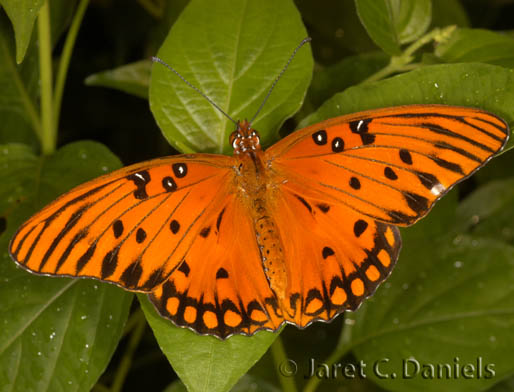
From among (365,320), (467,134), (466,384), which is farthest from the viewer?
(365,320)

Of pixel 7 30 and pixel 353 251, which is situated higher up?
pixel 7 30

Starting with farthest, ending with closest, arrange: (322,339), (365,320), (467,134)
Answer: (322,339) → (365,320) → (467,134)

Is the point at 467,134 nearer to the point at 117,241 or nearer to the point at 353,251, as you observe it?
the point at 353,251

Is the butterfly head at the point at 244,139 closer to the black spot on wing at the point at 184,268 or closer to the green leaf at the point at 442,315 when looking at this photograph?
the black spot on wing at the point at 184,268

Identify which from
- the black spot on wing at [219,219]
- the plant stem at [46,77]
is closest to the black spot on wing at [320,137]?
the black spot on wing at [219,219]

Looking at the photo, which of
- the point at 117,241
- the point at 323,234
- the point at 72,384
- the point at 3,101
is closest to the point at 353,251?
the point at 323,234

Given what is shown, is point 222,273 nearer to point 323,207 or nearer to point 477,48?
point 323,207

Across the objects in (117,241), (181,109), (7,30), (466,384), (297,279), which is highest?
(7,30)

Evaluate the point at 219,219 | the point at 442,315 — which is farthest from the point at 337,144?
the point at 442,315
